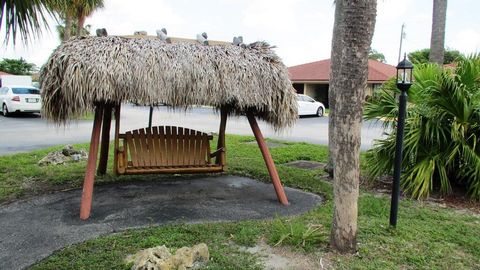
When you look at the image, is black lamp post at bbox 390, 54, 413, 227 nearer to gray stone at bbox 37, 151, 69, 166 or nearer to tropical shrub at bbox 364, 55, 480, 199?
tropical shrub at bbox 364, 55, 480, 199

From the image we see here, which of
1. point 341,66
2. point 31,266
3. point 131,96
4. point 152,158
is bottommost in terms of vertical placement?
point 31,266

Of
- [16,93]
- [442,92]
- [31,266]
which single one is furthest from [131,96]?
[16,93]

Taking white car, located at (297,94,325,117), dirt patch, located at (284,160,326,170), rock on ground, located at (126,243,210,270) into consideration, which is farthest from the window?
rock on ground, located at (126,243,210,270)

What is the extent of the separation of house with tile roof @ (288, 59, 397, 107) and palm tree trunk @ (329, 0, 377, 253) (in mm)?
26044

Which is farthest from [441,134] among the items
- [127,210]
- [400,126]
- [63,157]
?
[63,157]

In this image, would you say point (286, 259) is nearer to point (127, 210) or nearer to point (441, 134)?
point (127, 210)

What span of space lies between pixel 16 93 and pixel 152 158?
1769cm

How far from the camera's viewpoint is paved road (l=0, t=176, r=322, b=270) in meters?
4.54

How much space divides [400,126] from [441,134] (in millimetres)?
2601

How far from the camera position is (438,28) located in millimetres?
9766

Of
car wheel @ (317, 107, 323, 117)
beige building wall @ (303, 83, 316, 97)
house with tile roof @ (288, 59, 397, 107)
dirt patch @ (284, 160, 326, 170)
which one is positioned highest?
house with tile roof @ (288, 59, 397, 107)

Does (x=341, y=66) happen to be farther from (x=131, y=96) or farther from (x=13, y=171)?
(x=13, y=171)

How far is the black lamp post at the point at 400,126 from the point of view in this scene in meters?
4.86

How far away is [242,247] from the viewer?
14.4 ft
